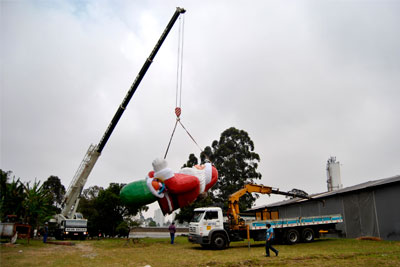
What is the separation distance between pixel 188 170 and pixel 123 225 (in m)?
21.1

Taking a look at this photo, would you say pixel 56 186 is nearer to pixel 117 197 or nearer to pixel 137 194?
pixel 117 197

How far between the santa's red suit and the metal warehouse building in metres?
11.5

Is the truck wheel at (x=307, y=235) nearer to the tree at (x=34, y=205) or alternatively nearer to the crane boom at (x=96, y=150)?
the crane boom at (x=96, y=150)

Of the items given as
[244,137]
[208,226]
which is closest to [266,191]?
[208,226]

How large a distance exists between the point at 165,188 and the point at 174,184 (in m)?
0.35

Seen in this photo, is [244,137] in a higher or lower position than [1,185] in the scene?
higher

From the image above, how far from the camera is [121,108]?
2070 centimetres

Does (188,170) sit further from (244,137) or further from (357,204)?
(244,137)

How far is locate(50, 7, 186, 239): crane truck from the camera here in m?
20.0

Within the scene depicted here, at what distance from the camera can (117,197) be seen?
3006 cm

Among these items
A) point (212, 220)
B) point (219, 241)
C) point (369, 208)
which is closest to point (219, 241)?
point (219, 241)

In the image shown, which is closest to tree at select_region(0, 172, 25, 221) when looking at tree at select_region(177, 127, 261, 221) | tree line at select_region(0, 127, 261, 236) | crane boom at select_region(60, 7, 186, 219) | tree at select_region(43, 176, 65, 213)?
tree line at select_region(0, 127, 261, 236)

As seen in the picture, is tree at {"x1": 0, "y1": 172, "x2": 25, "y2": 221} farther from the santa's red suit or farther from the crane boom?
the santa's red suit

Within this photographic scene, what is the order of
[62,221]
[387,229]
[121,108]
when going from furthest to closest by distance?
[62,221] → [121,108] → [387,229]
